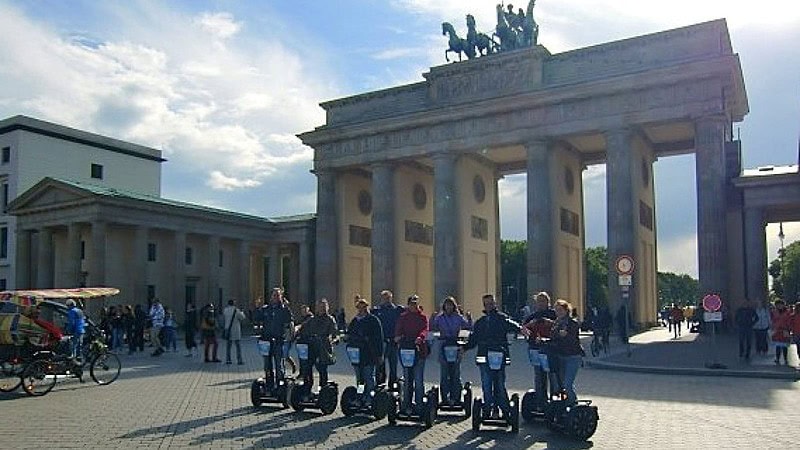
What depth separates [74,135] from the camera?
65.0 m

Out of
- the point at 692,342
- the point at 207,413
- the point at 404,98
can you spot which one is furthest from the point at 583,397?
the point at 404,98

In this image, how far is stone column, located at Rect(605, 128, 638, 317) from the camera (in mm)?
38656

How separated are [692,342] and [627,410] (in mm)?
18101

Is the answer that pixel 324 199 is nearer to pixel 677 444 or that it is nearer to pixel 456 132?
pixel 456 132

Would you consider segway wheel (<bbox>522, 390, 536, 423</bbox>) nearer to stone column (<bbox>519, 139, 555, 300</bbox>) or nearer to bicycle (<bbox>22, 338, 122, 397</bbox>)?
bicycle (<bbox>22, 338, 122, 397</bbox>)

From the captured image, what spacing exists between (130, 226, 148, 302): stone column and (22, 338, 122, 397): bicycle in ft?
94.2

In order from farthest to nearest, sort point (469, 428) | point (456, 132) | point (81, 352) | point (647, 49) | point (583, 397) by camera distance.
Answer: point (456, 132) < point (647, 49) < point (81, 352) < point (583, 397) < point (469, 428)

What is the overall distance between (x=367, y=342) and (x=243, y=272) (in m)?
42.1

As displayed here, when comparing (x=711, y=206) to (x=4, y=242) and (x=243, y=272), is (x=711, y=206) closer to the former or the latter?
(x=243, y=272)

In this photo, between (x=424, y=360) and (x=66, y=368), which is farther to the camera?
(x=66, y=368)

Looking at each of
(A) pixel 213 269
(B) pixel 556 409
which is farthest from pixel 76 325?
(A) pixel 213 269

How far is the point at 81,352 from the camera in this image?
18641 mm

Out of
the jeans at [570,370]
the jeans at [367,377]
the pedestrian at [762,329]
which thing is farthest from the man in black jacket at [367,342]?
the pedestrian at [762,329]

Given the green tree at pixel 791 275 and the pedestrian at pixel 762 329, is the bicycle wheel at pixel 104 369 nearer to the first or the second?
the pedestrian at pixel 762 329
